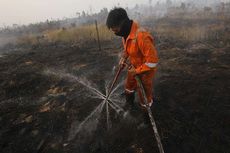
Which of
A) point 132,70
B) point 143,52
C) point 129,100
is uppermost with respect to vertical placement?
point 143,52

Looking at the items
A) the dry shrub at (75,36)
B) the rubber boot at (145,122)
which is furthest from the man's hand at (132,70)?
the dry shrub at (75,36)

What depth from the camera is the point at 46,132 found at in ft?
12.9

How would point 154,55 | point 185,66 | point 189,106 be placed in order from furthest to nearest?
point 185,66 < point 189,106 < point 154,55

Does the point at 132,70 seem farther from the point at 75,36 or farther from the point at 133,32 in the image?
the point at 75,36

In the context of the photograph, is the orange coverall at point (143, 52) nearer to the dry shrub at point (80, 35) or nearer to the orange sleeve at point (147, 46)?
the orange sleeve at point (147, 46)

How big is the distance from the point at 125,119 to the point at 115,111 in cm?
→ 37

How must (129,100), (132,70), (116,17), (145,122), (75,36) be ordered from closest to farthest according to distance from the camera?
(116,17)
(132,70)
(145,122)
(129,100)
(75,36)

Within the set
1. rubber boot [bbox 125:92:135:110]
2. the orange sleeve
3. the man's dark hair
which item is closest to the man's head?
the man's dark hair

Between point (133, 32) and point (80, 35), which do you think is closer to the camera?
point (133, 32)

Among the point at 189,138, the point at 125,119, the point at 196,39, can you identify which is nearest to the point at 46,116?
the point at 125,119

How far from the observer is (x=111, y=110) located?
170 inches

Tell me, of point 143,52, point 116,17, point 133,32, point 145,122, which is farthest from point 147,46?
point 145,122

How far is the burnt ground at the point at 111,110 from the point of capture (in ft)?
11.2

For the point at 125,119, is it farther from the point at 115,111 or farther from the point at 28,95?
the point at 28,95
